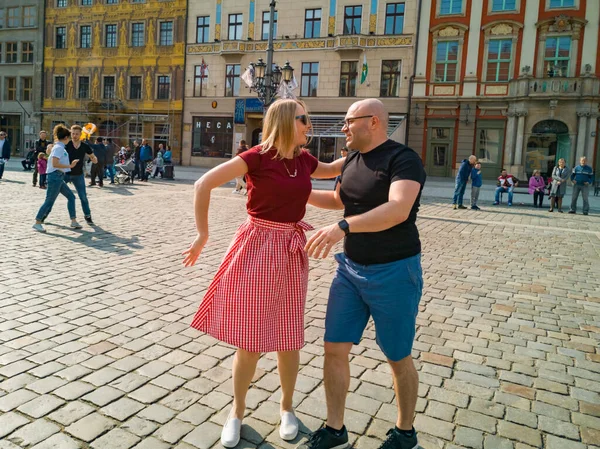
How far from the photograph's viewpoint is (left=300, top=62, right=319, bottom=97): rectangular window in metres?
32.5

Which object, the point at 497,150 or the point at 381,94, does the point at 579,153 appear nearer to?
the point at 497,150

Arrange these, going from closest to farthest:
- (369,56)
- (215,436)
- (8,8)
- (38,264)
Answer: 1. (215,436)
2. (38,264)
3. (369,56)
4. (8,8)

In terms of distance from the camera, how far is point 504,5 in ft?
94.1

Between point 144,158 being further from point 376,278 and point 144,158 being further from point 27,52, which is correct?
point 27,52

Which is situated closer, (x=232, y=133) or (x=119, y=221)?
(x=119, y=221)

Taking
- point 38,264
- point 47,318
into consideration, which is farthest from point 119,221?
point 47,318

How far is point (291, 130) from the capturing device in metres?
2.65

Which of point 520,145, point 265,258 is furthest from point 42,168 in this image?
point 520,145

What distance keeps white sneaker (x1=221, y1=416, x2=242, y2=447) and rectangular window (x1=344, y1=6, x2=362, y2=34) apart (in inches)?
1255

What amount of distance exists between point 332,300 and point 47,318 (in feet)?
9.70

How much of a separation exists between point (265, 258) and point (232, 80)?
3381 centimetres

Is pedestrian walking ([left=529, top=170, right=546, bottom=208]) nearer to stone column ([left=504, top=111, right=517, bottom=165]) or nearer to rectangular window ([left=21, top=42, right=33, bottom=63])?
stone column ([left=504, top=111, right=517, bottom=165])

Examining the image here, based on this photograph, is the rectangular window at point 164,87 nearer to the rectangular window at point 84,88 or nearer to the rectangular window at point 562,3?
the rectangular window at point 84,88

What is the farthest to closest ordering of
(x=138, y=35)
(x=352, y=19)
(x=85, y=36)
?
(x=85, y=36), (x=138, y=35), (x=352, y=19)
